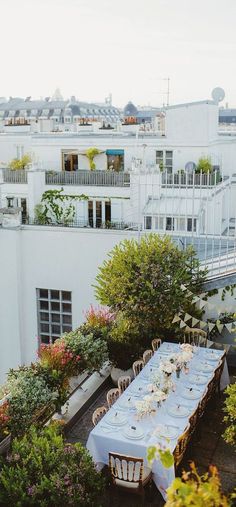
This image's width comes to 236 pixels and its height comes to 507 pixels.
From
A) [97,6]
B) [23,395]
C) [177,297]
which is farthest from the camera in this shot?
[97,6]

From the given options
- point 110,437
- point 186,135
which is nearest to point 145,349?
point 110,437

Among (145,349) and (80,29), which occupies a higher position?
(80,29)

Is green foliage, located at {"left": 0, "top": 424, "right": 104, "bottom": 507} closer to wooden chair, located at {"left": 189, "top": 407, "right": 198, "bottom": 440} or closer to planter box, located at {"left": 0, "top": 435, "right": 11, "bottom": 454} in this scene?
planter box, located at {"left": 0, "top": 435, "right": 11, "bottom": 454}

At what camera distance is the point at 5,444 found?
6.41m

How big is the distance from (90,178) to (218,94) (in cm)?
734

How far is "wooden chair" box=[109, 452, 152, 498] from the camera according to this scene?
6.04 meters

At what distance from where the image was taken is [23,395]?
6.91 m

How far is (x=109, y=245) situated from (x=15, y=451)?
7566mm

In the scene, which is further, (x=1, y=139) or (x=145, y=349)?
(x=1, y=139)

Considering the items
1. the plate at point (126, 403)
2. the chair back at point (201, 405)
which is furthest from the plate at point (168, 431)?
the chair back at point (201, 405)

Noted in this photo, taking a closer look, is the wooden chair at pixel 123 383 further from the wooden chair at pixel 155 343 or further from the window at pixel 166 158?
the window at pixel 166 158

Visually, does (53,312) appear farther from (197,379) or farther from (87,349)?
(197,379)

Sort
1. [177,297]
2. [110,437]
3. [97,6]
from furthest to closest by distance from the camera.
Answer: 1. [97,6]
2. [177,297]
3. [110,437]

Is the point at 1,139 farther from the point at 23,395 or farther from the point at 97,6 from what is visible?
the point at 23,395
